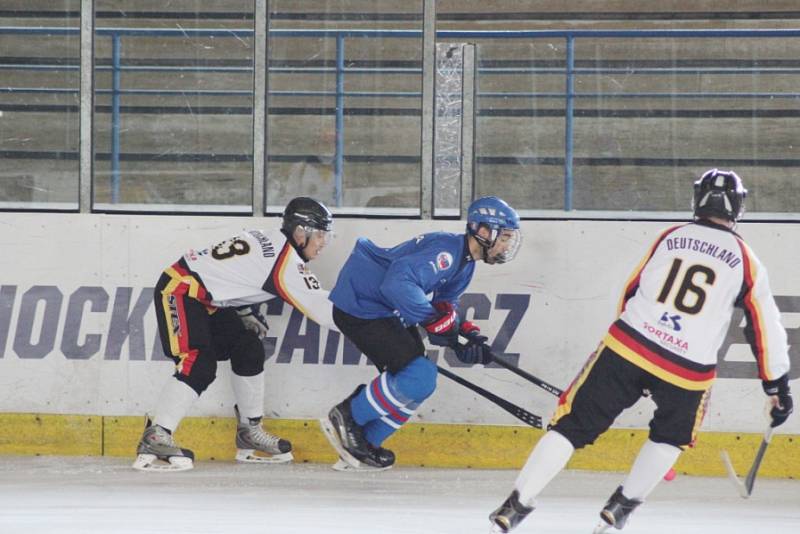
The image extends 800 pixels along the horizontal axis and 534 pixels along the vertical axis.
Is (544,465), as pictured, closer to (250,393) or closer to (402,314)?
(402,314)

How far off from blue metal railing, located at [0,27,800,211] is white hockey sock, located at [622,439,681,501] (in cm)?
170

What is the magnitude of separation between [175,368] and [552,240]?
1526mm

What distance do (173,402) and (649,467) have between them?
1.96 meters

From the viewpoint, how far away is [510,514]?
3926 millimetres

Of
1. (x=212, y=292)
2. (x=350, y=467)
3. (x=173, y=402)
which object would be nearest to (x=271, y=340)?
(x=212, y=292)

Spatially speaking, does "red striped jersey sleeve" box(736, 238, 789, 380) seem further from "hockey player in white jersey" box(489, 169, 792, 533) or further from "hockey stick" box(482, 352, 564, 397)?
"hockey stick" box(482, 352, 564, 397)

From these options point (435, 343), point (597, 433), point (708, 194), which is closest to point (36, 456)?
point (435, 343)

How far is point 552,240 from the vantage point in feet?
17.8

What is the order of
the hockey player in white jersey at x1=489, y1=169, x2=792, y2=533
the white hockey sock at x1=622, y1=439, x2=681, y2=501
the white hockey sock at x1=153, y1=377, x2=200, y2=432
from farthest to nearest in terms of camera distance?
the white hockey sock at x1=153, y1=377, x2=200, y2=432 < the white hockey sock at x1=622, y1=439, x2=681, y2=501 < the hockey player in white jersey at x1=489, y1=169, x2=792, y2=533

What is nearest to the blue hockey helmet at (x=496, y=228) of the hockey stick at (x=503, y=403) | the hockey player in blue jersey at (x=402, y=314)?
the hockey player in blue jersey at (x=402, y=314)

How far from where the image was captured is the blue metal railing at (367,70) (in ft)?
18.1

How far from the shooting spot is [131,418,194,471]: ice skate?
206 inches

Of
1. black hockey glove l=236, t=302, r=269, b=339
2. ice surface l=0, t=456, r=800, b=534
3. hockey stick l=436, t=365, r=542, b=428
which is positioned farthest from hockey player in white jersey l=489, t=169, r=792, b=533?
black hockey glove l=236, t=302, r=269, b=339

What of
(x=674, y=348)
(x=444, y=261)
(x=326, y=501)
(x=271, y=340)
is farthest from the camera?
(x=271, y=340)
